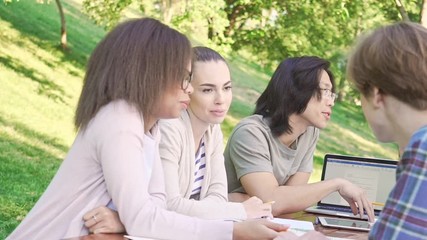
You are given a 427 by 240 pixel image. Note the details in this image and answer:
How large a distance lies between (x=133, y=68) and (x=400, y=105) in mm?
784

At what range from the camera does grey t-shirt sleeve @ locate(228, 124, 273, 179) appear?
338cm

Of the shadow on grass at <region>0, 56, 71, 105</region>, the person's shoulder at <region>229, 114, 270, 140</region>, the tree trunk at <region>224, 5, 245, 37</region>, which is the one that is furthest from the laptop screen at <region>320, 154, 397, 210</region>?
the tree trunk at <region>224, 5, 245, 37</region>

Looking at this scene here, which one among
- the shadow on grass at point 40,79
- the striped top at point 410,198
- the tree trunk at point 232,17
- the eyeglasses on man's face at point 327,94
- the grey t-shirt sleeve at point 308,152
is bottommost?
the shadow on grass at point 40,79

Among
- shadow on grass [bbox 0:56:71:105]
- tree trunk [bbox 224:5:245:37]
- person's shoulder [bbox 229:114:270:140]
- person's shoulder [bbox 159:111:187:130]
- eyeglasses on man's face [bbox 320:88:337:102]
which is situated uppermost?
person's shoulder [bbox 159:111:187:130]

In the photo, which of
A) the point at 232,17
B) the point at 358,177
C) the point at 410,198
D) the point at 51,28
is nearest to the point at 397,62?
the point at 410,198

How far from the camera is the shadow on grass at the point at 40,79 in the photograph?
10.4 meters

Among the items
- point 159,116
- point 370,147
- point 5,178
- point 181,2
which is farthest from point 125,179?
point 370,147

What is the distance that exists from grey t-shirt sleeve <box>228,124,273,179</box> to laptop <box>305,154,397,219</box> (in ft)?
0.89

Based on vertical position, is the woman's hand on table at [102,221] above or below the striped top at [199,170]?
above

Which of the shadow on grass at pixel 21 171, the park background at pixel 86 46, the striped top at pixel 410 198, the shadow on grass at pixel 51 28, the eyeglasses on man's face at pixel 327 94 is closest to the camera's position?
the striped top at pixel 410 198

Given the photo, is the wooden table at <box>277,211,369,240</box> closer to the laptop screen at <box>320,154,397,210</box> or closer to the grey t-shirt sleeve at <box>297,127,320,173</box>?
the laptop screen at <box>320,154,397,210</box>

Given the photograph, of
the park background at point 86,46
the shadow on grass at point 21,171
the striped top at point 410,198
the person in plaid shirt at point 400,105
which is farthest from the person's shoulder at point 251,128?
the park background at point 86,46

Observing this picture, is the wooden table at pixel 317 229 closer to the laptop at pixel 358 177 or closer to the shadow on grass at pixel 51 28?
the laptop at pixel 358 177

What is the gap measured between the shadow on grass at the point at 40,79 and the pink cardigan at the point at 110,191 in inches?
325
